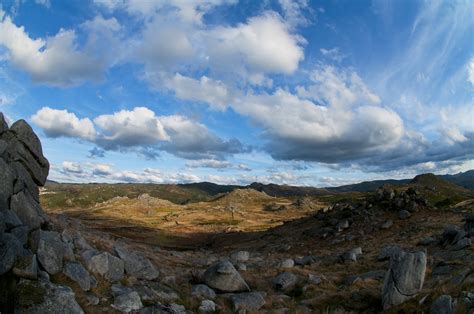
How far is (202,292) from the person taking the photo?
25.8 m

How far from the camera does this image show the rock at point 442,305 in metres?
16.2

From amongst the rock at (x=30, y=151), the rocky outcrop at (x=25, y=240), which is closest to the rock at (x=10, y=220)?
the rocky outcrop at (x=25, y=240)

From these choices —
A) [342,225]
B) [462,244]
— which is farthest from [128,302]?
[342,225]

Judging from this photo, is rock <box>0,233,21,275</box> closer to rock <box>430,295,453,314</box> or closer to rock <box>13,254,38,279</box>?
rock <box>13,254,38,279</box>

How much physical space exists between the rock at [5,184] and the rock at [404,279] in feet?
70.0

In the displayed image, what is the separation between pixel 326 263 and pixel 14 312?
33.7 m

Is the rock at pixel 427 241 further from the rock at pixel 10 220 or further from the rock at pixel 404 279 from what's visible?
the rock at pixel 10 220

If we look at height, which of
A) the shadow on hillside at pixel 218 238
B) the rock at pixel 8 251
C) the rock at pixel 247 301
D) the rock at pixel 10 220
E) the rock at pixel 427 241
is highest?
the rock at pixel 10 220

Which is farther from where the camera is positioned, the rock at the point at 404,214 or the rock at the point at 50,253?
Result: the rock at the point at 404,214

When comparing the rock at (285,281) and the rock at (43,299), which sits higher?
the rock at (43,299)

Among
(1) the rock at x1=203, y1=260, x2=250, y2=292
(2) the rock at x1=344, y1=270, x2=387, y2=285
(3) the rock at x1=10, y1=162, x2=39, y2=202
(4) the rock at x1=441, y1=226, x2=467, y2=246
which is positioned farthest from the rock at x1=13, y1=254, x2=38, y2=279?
(4) the rock at x1=441, y1=226, x2=467, y2=246

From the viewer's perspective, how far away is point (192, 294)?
2511 cm

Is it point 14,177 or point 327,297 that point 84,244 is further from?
point 327,297

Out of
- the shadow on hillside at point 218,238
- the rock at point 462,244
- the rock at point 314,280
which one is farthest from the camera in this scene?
the shadow on hillside at point 218,238
